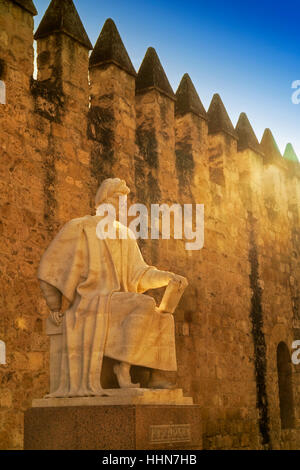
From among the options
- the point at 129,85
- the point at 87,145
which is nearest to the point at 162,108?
the point at 129,85

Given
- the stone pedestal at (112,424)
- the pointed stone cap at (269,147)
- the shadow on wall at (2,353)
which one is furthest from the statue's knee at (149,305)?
the pointed stone cap at (269,147)

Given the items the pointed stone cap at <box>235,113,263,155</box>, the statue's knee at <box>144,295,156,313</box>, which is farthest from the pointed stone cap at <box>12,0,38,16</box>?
the pointed stone cap at <box>235,113,263,155</box>

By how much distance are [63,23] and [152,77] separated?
196 cm

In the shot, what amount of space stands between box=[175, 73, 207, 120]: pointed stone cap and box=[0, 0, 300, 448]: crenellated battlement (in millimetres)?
23

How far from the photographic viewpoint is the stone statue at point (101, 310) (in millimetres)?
5094

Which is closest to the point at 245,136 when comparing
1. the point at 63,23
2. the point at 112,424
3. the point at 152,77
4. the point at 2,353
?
the point at 152,77

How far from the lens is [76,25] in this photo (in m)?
8.98

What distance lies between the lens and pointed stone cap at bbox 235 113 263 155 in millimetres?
12703

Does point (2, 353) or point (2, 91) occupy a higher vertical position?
point (2, 91)

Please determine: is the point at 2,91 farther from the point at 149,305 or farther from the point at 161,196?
the point at 149,305

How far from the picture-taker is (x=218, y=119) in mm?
11961

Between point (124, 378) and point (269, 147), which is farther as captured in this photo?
point (269, 147)

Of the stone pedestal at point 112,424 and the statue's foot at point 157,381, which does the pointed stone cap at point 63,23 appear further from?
the stone pedestal at point 112,424

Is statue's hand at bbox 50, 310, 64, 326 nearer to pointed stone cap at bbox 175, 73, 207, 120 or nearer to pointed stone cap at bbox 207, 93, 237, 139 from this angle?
pointed stone cap at bbox 175, 73, 207, 120
